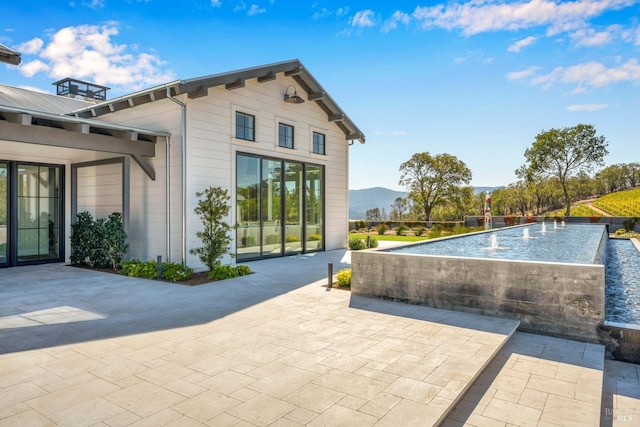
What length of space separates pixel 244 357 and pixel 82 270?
7.54 metres

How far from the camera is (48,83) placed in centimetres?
1702

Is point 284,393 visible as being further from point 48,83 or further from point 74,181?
point 48,83

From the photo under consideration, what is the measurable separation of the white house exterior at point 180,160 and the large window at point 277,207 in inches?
1.3

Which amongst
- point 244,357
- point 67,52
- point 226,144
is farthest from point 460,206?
point 244,357

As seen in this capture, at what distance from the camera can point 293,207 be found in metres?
12.1

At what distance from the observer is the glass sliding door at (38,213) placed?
33.5 ft


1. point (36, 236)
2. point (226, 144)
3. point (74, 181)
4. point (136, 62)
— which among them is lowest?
point (36, 236)

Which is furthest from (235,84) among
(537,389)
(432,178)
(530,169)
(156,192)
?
(530,169)

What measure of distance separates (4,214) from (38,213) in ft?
2.57

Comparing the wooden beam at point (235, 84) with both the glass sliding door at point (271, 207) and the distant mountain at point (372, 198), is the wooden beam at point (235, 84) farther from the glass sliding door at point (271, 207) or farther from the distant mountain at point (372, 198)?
the distant mountain at point (372, 198)

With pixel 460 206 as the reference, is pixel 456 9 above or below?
above

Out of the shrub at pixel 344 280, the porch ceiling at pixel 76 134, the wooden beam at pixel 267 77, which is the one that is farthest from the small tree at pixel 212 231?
the wooden beam at pixel 267 77

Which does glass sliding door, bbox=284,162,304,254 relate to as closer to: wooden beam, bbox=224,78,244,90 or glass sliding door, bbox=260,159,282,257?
glass sliding door, bbox=260,159,282,257

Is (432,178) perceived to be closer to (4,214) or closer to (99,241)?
(99,241)
